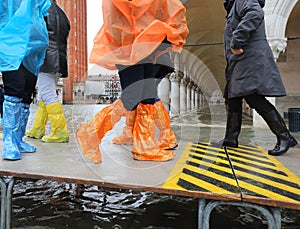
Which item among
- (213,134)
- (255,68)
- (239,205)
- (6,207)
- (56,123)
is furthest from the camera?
(213,134)

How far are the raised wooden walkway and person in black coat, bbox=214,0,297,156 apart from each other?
1.06ft

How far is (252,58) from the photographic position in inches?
98.6

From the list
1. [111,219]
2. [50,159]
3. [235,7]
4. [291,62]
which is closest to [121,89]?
[50,159]

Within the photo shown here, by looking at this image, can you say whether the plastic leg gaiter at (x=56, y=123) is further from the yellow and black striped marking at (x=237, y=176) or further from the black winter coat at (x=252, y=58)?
the black winter coat at (x=252, y=58)

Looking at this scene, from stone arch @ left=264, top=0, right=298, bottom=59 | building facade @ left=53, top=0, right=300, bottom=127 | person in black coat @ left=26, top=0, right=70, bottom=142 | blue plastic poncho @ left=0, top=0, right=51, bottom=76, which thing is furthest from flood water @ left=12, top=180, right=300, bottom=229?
stone arch @ left=264, top=0, right=298, bottom=59

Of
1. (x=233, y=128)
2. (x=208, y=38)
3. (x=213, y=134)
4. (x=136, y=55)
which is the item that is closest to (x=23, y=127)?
(x=136, y=55)

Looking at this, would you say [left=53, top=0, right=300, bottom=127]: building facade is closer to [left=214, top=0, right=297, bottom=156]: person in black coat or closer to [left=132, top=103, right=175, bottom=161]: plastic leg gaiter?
[left=132, top=103, right=175, bottom=161]: plastic leg gaiter

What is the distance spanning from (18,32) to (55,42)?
1.01 meters

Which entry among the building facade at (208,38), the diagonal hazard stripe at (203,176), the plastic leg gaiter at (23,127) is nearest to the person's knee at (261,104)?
the diagonal hazard stripe at (203,176)

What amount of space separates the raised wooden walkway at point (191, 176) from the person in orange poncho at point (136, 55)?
21 centimetres

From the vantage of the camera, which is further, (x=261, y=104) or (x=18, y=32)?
(x=261, y=104)

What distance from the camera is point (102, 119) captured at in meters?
2.15

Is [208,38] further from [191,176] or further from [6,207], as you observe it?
[6,207]

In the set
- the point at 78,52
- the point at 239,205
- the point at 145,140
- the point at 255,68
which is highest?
the point at 78,52
